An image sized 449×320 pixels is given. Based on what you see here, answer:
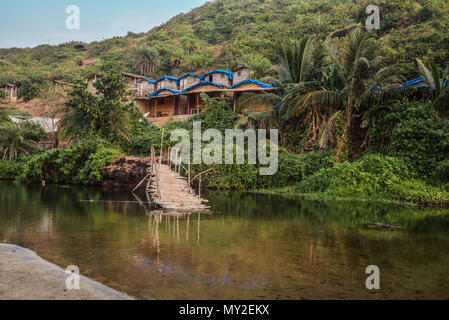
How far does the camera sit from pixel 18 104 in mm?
42281

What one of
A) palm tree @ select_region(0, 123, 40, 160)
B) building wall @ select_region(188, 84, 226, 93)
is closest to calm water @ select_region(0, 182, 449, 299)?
palm tree @ select_region(0, 123, 40, 160)

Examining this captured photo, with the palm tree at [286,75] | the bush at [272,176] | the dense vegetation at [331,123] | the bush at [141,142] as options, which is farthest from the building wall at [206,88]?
the bush at [272,176]

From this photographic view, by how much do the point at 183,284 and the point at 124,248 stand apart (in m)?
2.02

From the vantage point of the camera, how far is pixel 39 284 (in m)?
4.06

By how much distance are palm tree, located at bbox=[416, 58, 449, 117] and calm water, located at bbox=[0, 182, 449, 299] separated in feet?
19.7

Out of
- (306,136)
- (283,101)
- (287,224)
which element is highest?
(283,101)

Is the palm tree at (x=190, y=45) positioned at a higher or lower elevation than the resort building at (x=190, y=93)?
higher

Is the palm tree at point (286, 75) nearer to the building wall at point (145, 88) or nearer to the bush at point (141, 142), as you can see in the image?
the bush at point (141, 142)

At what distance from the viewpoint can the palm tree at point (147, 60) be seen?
4694cm

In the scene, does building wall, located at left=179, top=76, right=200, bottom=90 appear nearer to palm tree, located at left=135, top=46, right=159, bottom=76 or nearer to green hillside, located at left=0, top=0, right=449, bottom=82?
green hillside, located at left=0, top=0, right=449, bottom=82

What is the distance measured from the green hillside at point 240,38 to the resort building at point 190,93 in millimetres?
2882

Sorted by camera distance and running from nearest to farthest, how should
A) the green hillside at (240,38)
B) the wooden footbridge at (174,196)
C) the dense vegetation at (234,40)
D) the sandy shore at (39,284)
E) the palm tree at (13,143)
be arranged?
the sandy shore at (39,284) → the wooden footbridge at (174,196) → the green hillside at (240,38) → the dense vegetation at (234,40) → the palm tree at (13,143)
